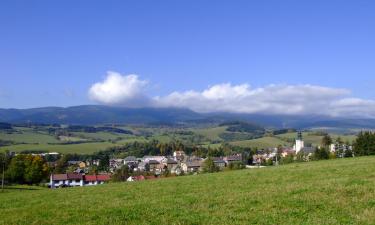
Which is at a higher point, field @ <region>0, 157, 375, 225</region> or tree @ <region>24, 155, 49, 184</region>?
field @ <region>0, 157, 375, 225</region>

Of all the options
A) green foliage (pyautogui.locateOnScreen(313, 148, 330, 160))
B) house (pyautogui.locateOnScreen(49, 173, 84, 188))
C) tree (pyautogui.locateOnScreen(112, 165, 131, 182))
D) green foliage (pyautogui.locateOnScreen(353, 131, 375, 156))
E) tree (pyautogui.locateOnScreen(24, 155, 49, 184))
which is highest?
green foliage (pyautogui.locateOnScreen(353, 131, 375, 156))

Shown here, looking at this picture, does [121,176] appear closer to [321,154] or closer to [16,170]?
[16,170]

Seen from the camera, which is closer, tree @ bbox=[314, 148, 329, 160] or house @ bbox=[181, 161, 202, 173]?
tree @ bbox=[314, 148, 329, 160]

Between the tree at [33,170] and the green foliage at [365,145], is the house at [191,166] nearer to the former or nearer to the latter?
the tree at [33,170]

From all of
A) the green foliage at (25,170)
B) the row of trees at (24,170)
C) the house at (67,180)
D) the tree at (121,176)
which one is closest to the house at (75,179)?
the house at (67,180)

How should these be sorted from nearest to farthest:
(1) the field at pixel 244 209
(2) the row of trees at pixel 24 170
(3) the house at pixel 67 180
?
1. (1) the field at pixel 244 209
2. (2) the row of trees at pixel 24 170
3. (3) the house at pixel 67 180

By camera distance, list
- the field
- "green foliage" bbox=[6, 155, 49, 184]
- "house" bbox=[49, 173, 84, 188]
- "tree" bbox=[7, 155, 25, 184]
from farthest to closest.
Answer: "house" bbox=[49, 173, 84, 188] < "green foliage" bbox=[6, 155, 49, 184] < "tree" bbox=[7, 155, 25, 184] < the field

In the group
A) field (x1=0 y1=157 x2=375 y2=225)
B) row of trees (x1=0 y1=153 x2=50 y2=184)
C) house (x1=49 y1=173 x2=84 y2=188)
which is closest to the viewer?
field (x1=0 y1=157 x2=375 y2=225)

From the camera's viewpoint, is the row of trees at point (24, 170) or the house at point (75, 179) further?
the house at point (75, 179)

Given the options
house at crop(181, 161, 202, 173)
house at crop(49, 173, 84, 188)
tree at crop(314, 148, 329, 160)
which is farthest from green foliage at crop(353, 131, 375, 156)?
house at crop(49, 173, 84, 188)

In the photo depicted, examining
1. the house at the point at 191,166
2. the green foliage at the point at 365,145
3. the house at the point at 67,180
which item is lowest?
the house at the point at 67,180

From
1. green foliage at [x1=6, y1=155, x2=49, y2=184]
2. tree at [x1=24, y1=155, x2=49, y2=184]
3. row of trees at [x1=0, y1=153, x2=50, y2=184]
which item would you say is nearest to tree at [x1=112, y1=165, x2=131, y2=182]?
tree at [x1=24, y1=155, x2=49, y2=184]

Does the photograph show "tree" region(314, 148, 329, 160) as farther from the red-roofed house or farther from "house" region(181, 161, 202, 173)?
the red-roofed house

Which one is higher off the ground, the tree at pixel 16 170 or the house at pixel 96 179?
the tree at pixel 16 170
